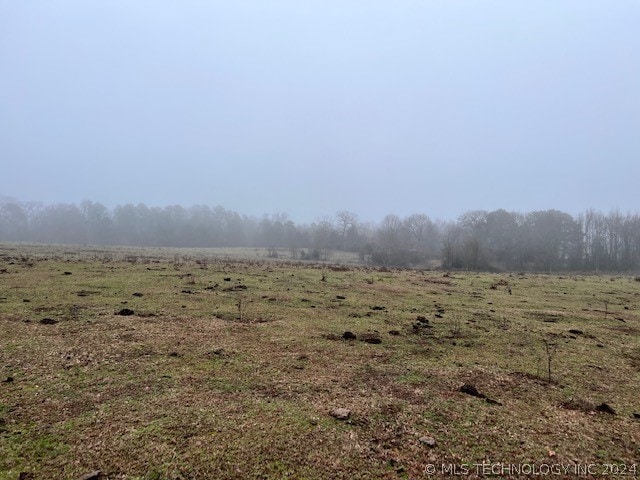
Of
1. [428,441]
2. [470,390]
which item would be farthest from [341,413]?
[470,390]

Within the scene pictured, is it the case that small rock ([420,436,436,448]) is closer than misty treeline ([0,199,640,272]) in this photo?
Yes

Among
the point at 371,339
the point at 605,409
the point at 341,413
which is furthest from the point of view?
the point at 371,339

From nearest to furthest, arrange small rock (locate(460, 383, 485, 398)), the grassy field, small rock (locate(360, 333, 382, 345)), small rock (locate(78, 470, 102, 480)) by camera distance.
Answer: small rock (locate(78, 470, 102, 480)), the grassy field, small rock (locate(460, 383, 485, 398)), small rock (locate(360, 333, 382, 345))

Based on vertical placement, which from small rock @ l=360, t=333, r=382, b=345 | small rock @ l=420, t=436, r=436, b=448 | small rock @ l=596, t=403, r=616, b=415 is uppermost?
small rock @ l=360, t=333, r=382, b=345

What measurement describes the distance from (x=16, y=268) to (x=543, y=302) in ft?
95.9

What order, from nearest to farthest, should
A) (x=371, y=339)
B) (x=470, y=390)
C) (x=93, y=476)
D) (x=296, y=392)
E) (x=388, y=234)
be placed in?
(x=93, y=476) < (x=296, y=392) < (x=470, y=390) < (x=371, y=339) < (x=388, y=234)

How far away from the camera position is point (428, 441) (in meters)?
5.23

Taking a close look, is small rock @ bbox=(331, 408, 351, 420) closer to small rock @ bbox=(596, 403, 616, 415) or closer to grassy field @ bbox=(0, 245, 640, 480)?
grassy field @ bbox=(0, 245, 640, 480)

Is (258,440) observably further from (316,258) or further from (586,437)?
(316,258)

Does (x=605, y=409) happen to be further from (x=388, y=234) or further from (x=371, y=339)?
(x=388, y=234)

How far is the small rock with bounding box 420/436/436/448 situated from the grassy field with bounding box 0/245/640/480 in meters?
0.02

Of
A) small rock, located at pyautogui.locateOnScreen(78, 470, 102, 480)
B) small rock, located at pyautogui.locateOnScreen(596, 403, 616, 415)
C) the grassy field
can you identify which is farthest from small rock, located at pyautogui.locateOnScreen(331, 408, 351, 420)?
small rock, located at pyautogui.locateOnScreen(596, 403, 616, 415)

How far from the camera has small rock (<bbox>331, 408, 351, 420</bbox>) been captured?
5.83m

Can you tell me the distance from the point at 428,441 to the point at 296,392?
96.8 inches
